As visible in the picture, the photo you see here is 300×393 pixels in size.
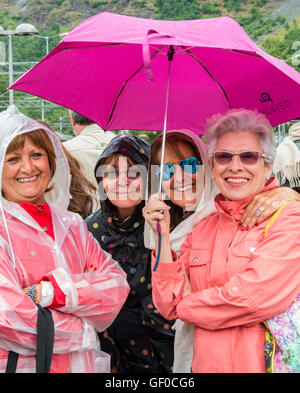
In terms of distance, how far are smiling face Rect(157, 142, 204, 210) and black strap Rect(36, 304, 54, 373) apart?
3.59 feet

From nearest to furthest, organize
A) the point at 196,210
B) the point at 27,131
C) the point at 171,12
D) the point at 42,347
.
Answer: the point at 42,347
the point at 27,131
the point at 196,210
the point at 171,12

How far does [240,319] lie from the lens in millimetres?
2006

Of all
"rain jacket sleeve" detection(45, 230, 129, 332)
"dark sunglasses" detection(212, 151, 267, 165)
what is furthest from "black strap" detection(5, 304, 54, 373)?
"dark sunglasses" detection(212, 151, 267, 165)

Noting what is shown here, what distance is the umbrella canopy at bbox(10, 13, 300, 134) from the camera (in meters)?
2.68

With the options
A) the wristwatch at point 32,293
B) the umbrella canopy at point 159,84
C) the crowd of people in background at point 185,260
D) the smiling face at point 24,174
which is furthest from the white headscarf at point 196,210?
the wristwatch at point 32,293

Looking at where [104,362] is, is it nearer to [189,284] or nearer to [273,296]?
[189,284]

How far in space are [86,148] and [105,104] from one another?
140cm

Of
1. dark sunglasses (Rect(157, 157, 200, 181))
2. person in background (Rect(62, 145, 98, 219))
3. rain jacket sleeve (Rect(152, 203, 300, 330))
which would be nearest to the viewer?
rain jacket sleeve (Rect(152, 203, 300, 330))

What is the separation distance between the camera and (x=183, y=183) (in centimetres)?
283

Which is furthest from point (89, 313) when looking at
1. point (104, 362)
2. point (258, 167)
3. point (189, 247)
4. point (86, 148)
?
point (86, 148)

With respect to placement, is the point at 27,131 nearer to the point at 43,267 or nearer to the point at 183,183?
the point at 43,267

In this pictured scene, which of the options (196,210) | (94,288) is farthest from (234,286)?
(196,210)

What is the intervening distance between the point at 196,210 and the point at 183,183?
188 mm

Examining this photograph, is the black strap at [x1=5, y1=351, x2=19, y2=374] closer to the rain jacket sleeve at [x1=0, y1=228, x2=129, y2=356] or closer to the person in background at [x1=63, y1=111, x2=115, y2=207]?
the rain jacket sleeve at [x1=0, y1=228, x2=129, y2=356]
